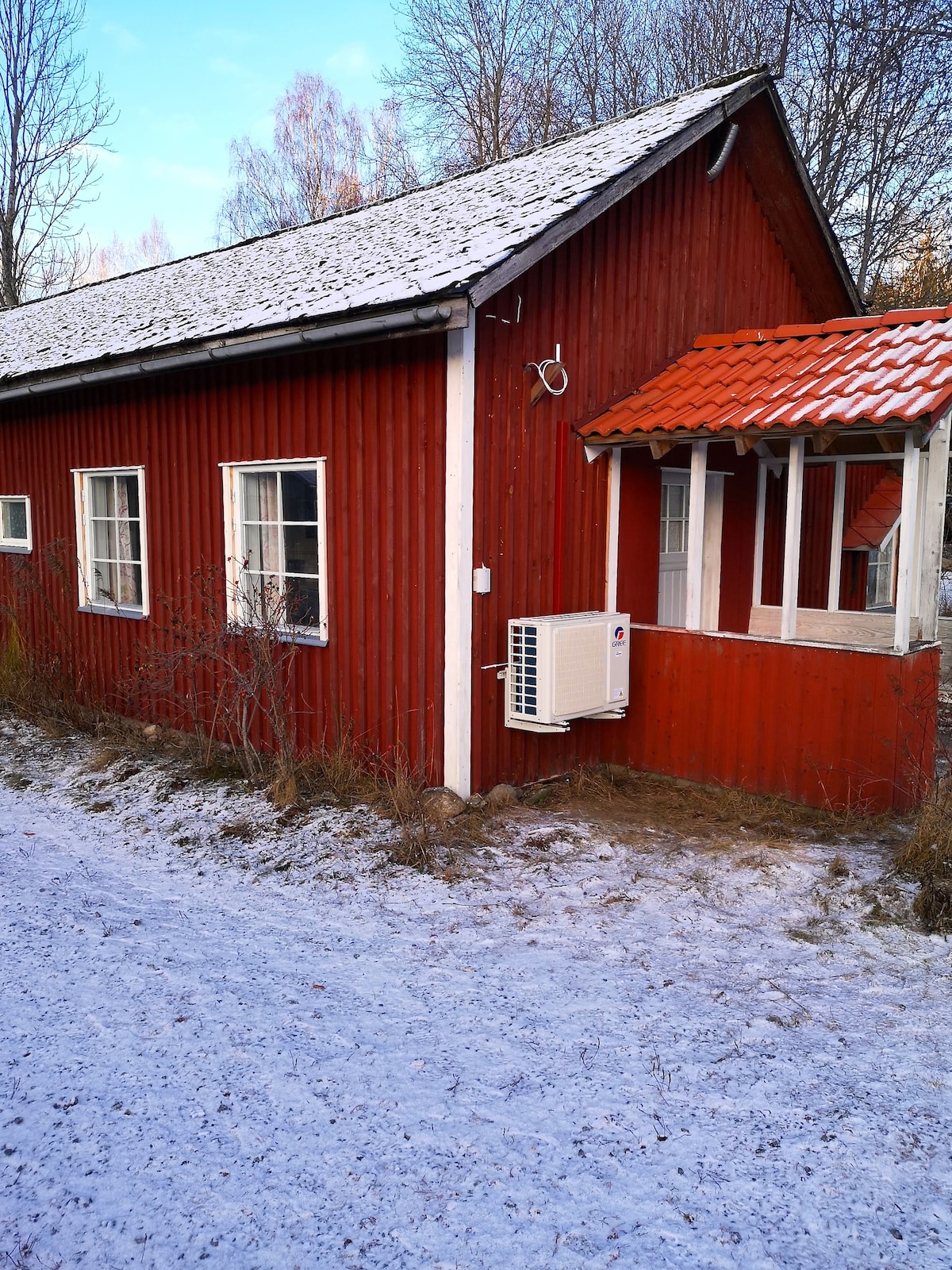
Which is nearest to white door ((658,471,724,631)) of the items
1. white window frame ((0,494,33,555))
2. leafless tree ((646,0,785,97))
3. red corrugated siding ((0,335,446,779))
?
red corrugated siding ((0,335,446,779))

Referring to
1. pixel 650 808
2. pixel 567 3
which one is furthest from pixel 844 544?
pixel 567 3

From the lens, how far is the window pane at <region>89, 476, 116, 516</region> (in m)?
8.91

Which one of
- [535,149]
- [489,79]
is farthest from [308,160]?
[535,149]

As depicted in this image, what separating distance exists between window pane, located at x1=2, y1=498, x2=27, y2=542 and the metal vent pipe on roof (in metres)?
7.41

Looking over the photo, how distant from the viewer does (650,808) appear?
6234mm

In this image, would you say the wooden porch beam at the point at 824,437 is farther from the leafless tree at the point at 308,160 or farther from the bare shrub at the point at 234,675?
the leafless tree at the point at 308,160

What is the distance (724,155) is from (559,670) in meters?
4.48

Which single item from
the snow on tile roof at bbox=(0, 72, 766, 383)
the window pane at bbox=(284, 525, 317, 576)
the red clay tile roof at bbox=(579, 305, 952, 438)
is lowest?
the window pane at bbox=(284, 525, 317, 576)

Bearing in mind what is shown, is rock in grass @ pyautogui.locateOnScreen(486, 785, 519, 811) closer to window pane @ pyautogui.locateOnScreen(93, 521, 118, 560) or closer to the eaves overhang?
the eaves overhang

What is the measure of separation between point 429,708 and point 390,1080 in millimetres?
3079

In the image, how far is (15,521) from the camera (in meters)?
10.3

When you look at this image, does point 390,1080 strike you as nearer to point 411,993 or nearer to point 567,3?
point 411,993

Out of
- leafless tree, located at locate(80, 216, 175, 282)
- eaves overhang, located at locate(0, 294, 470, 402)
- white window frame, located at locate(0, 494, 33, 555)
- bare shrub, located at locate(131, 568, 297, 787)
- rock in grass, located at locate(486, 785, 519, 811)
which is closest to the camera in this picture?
eaves overhang, located at locate(0, 294, 470, 402)

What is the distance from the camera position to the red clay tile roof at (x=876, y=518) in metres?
10.4
